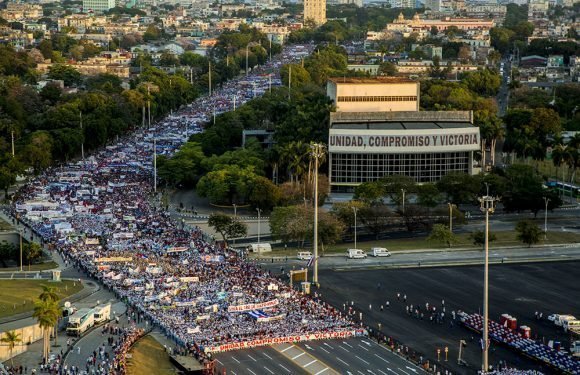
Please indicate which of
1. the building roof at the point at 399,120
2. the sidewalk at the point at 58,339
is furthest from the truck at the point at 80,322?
the building roof at the point at 399,120

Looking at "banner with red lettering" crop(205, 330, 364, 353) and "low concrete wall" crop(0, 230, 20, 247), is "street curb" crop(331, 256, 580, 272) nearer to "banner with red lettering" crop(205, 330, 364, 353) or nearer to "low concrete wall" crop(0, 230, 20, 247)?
"banner with red lettering" crop(205, 330, 364, 353)

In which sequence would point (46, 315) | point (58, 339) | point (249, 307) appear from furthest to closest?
point (249, 307), point (58, 339), point (46, 315)

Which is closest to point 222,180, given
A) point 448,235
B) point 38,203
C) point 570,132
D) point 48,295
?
point 38,203

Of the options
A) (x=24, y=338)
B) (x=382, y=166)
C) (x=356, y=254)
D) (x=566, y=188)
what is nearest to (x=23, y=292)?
(x=24, y=338)

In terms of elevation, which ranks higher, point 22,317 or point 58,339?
point 22,317

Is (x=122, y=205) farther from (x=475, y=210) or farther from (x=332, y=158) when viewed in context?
(x=475, y=210)

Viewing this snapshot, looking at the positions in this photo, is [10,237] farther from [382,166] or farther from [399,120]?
[399,120]

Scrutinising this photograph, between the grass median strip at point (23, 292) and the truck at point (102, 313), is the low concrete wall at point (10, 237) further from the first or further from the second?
the truck at point (102, 313)
